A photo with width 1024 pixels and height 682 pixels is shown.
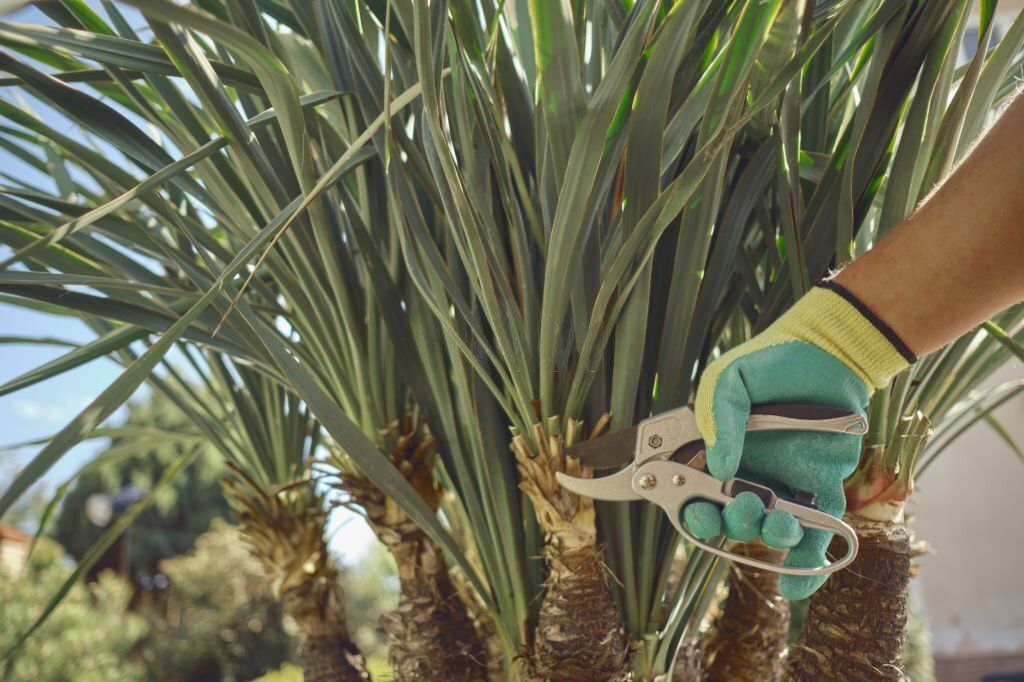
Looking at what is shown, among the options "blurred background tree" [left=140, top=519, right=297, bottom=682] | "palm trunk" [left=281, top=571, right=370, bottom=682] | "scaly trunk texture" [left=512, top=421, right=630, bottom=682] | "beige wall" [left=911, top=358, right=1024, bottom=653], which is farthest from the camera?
"beige wall" [left=911, top=358, right=1024, bottom=653]

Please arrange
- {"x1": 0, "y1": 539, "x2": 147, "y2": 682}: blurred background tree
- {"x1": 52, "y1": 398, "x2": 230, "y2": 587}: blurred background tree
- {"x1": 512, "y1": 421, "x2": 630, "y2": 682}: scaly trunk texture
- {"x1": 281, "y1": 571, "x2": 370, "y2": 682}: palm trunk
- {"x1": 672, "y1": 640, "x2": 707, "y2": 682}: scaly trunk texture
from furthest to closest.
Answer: {"x1": 52, "y1": 398, "x2": 230, "y2": 587}: blurred background tree
{"x1": 0, "y1": 539, "x2": 147, "y2": 682}: blurred background tree
{"x1": 281, "y1": 571, "x2": 370, "y2": 682}: palm trunk
{"x1": 672, "y1": 640, "x2": 707, "y2": 682}: scaly trunk texture
{"x1": 512, "y1": 421, "x2": 630, "y2": 682}: scaly trunk texture

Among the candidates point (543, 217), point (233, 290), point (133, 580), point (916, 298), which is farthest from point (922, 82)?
point (133, 580)

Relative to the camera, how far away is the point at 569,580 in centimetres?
57

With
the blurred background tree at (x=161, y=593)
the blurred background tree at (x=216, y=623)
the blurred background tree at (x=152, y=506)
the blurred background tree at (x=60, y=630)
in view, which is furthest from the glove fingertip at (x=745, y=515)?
the blurred background tree at (x=152, y=506)

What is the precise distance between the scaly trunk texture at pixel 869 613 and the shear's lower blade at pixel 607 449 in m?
0.22

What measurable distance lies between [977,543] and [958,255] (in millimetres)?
3990

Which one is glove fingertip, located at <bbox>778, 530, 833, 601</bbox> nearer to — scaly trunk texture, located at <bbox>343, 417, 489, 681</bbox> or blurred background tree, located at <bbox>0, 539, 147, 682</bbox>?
scaly trunk texture, located at <bbox>343, 417, 489, 681</bbox>

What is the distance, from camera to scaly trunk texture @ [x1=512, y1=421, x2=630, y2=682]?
22.0 inches

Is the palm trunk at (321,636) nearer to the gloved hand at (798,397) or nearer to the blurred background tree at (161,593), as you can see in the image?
the blurred background tree at (161,593)

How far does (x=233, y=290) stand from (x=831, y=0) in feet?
1.61

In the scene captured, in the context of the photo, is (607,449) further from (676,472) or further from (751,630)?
(751,630)

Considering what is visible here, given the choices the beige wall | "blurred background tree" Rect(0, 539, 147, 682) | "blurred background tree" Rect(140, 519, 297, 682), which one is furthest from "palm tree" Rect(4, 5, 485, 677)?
the beige wall

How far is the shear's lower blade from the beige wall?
Answer: 3.69 meters

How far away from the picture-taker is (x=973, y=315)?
48cm
